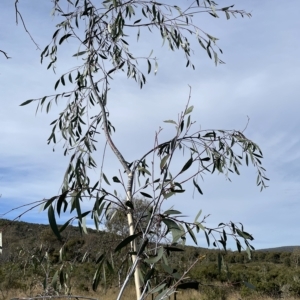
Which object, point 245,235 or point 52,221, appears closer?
point 52,221

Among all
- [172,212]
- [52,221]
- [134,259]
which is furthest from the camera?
[134,259]

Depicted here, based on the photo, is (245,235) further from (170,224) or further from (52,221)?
(52,221)

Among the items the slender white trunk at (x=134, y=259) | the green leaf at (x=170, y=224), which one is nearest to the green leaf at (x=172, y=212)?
the green leaf at (x=170, y=224)

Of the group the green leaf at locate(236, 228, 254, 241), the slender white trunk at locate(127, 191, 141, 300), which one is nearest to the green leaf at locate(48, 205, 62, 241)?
the slender white trunk at locate(127, 191, 141, 300)

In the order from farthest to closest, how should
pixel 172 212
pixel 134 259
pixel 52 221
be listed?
pixel 134 259 < pixel 172 212 < pixel 52 221

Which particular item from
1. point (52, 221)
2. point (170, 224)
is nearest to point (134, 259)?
point (170, 224)

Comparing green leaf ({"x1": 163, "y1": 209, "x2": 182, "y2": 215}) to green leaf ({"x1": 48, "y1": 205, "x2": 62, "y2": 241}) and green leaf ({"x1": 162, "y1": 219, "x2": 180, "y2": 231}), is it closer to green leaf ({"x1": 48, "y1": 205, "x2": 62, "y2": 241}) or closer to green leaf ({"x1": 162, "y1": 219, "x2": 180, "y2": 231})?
green leaf ({"x1": 162, "y1": 219, "x2": 180, "y2": 231})

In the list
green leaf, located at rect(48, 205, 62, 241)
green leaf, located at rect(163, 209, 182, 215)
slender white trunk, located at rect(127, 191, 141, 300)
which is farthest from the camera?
slender white trunk, located at rect(127, 191, 141, 300)

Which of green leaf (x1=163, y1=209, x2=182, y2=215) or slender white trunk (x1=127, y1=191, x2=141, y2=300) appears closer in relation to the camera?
green leaf (x1=163, y1=209, x2=182, y2=215)

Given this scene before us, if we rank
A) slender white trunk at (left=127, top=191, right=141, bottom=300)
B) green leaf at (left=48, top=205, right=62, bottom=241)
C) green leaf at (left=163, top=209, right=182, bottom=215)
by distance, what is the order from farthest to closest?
1. slender white trunk at (left=127, top=191, right=141, bottom=300)
2. green leaf at (left=163, top=209, right=182, bottom=215)
3. green leaf at (left=48, top=205, right=62, bottom=241)

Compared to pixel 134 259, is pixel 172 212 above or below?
above

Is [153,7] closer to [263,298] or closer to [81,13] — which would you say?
[81,13]

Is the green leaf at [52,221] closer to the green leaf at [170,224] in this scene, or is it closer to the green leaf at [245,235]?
the green leaf at [170,224]

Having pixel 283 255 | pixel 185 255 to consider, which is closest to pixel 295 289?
pixel 185 255
